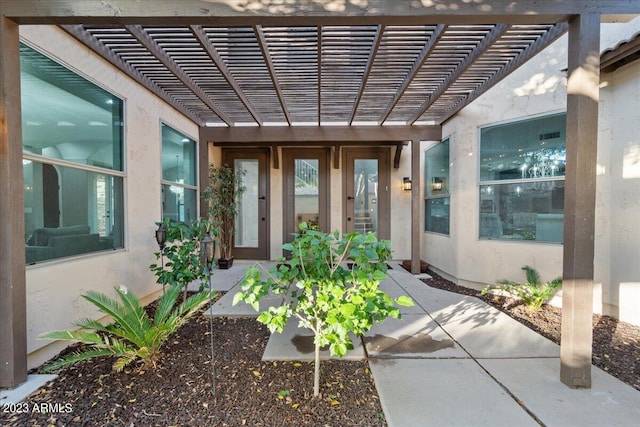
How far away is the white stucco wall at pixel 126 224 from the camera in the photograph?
2.30m

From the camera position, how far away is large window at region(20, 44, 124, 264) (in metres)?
2.30

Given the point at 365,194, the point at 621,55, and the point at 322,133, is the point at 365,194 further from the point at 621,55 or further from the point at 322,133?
the point at 621,55

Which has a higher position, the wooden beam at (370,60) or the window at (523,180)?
the wooden beam at (370,60)

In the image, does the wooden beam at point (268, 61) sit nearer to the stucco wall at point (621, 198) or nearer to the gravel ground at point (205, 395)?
the gravel ground at point (205, 395)

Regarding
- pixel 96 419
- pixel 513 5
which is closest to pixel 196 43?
pixel 513 5

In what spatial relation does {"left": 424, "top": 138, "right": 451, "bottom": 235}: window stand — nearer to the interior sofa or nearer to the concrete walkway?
the concrete walkway

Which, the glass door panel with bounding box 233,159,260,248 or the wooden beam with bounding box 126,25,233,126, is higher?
the wooden beam with bounding box 126,25,233,126

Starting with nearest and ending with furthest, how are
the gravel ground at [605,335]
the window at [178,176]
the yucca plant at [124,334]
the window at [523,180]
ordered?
the yucca plant at [124,334]
the gravel ground at [605,335]
the window at [523,180]
the window at [178,176]

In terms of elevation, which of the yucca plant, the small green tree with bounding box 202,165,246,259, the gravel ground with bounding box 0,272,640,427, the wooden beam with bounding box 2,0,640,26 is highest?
the wooden beam with bounding box 2,0,640,26

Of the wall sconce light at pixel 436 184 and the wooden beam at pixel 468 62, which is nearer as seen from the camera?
the wooden beam at pixel 468 62

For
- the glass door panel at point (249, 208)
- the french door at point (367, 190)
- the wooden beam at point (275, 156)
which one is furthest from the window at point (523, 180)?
the glass door panel at point (249, 208)

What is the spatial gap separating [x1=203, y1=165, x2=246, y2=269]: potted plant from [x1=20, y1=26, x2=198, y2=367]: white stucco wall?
121 centimetres

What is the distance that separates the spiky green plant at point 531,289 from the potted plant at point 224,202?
4.68 m

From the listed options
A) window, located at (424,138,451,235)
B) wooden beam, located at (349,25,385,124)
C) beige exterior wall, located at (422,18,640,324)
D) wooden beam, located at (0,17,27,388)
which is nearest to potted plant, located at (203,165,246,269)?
wooden beam, located at (349,25,385,124)
